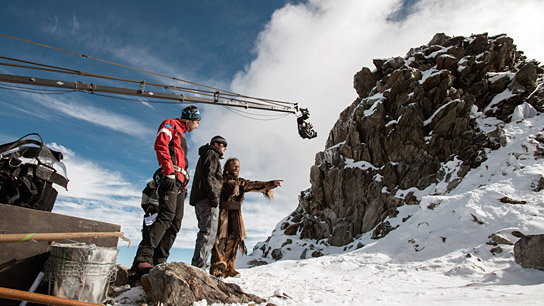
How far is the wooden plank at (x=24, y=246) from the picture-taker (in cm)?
218

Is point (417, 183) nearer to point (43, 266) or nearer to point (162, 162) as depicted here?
point (162, 162)

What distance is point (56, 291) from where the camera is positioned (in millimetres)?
2242

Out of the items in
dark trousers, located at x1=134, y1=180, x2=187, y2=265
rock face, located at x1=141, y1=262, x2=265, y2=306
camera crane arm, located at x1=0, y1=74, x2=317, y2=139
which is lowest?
rock face, located at x1=141, y1=262, x2=265, y2=306

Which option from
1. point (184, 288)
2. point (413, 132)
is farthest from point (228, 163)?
point (413, 132)

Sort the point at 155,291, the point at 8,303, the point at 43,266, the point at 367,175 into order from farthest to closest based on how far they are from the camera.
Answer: the point at 367,175
the point at 155,291
the point at 43,266
the point at 8,303

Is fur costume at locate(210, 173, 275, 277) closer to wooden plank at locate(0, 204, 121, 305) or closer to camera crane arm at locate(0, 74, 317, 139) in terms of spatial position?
wooden plank at locate(0, 204, 121, 305)

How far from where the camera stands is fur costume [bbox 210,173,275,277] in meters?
4.80

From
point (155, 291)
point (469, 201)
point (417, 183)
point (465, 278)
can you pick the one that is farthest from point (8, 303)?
point (417, 183)

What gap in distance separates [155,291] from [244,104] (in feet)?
34.1

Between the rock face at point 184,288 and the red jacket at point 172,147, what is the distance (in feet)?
4.44

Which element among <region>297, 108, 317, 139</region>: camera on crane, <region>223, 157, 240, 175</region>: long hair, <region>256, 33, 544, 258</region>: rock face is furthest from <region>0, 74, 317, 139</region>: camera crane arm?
<region>256, 33, 544, 258</region>: rock face

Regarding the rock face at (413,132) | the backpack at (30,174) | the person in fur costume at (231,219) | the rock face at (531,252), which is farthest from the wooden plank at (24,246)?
the rock face at (413,132)

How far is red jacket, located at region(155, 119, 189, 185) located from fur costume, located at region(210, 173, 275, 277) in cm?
114

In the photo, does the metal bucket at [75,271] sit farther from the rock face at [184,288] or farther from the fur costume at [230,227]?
the fur costume at [230,227]
